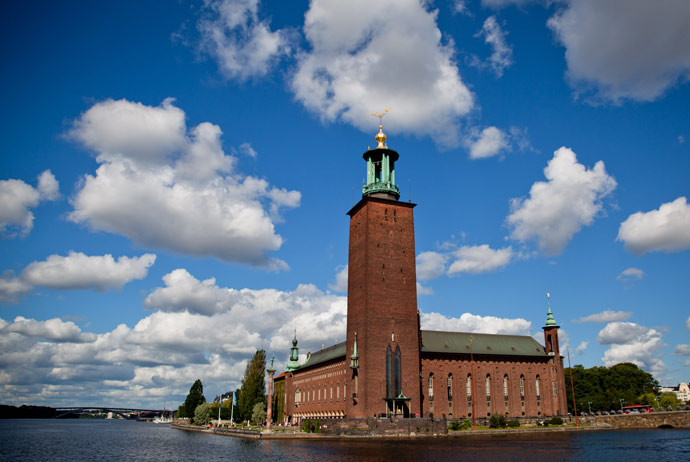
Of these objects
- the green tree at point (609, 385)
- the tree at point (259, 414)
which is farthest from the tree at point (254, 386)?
the green tree at point (609, 385)

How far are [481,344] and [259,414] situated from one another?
36734 millimetres

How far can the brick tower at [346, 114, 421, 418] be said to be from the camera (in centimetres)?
5725

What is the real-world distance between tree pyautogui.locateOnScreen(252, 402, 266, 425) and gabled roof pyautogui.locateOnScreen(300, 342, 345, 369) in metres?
9.48

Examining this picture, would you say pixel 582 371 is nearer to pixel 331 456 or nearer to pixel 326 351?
pixel 326 351

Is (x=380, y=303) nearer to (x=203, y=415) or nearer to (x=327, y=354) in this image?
(x=327, y=354)

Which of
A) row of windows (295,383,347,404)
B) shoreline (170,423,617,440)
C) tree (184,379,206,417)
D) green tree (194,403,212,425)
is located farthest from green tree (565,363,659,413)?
tree (184,379,206,417)

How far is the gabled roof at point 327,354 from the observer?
75144 millimetres

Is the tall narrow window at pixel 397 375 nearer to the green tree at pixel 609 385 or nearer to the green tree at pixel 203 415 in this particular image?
the green tree at pixel 609 385

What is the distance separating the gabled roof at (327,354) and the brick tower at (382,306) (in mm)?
11874

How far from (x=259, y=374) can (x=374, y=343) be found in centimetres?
3899

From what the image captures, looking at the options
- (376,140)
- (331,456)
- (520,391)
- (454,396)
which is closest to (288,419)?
(454,396)

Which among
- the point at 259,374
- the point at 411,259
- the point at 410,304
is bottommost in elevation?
the point at 259,374

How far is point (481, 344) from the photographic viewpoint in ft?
253

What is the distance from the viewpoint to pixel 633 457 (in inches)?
1351
